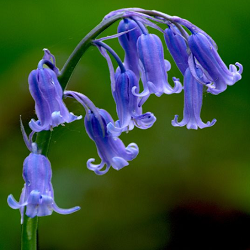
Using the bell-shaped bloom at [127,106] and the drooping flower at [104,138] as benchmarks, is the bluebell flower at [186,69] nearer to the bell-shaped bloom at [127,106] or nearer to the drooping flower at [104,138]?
the bell-shaped bloom at [127,106]

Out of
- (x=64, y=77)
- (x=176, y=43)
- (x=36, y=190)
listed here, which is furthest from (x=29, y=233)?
(x=176, y=43)

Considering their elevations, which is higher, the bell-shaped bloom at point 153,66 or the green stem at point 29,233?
the bell-shaped bloom at point 153,66

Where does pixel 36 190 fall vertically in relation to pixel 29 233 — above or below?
above

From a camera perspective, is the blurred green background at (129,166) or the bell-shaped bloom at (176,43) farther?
the blurred green background at (129,166)

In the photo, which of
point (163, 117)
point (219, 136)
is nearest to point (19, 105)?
point (163, 117)

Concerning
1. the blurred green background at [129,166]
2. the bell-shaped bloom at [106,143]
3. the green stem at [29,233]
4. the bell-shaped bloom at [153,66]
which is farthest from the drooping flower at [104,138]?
the blurred green background at [129,166]

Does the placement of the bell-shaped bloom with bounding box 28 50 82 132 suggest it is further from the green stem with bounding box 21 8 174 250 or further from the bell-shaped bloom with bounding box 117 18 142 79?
the bell-shaped bloom with bounding box 117 18 142 79

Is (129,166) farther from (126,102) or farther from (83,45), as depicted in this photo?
(83,45)
